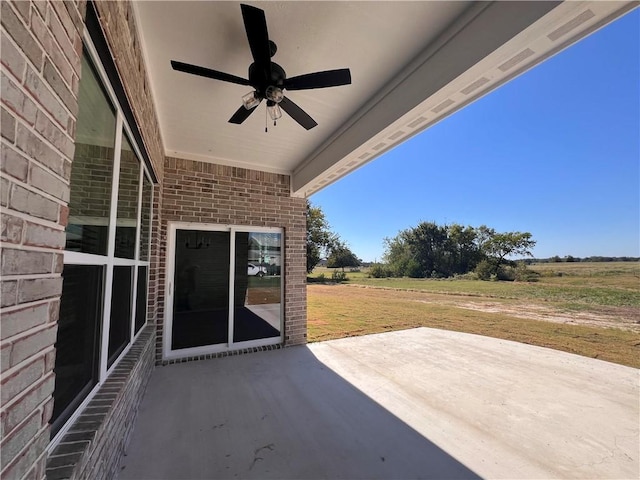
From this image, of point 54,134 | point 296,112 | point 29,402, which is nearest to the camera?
point 29,402

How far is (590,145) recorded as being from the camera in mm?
11953

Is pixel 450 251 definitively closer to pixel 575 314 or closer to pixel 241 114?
pixel 575 314

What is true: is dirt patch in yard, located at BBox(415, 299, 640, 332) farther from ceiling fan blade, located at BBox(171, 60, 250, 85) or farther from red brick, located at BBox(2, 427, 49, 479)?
red brick, located at BBox(2, 427, 49, 479)

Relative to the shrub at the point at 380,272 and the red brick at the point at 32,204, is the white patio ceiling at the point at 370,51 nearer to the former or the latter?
the red brick at the point at 32,204

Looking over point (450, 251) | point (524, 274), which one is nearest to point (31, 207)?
point (524, 274)

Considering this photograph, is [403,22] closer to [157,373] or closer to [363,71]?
[363,71]

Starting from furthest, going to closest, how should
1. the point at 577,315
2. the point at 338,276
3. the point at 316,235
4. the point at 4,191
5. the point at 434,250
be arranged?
1. the point at 434,250
2. the point at 338,276
3. the point at 316,235
4. the point at 577,315
5. the point at 4,191

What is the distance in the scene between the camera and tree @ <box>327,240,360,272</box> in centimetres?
2505

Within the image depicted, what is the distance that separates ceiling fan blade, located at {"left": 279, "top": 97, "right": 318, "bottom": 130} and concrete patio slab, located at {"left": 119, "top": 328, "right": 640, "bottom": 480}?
292 centimetres

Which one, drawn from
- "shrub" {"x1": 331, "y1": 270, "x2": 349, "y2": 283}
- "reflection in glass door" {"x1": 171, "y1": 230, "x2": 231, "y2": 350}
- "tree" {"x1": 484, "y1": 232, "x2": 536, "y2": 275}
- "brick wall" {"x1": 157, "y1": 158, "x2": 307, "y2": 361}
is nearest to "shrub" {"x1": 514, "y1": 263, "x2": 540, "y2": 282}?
"tree" {"x1": 484, "y1": 232, "x2": 536, "y2": 275}

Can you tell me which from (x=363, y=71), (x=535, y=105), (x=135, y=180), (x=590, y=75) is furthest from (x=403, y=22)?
(x=535, y=105)

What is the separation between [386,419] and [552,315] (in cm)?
966

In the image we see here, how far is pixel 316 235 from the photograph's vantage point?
2228cm

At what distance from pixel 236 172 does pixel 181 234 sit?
1.37 metres
